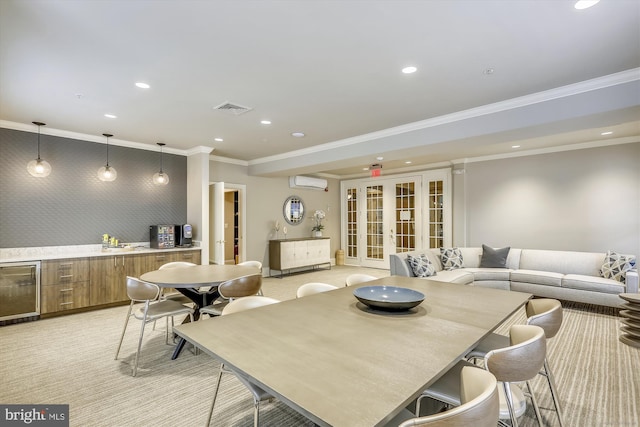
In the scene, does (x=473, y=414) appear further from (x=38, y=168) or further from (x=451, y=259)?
(x=38, y=168)

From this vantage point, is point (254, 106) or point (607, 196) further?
point (607, 196)

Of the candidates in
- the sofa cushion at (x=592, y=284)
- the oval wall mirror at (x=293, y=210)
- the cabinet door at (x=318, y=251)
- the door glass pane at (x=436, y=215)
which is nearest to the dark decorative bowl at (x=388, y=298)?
the sofa cushion at (x=592, y=284)

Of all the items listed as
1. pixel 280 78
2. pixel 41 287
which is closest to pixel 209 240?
pixel 41 287

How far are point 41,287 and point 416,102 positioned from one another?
5343 mm

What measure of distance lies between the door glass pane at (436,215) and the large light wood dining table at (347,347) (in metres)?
5.33

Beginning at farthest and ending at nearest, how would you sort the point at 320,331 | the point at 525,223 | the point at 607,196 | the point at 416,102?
1. the point at 525,223
2. the point at 607,196
3. the point at 416,102
4. the point at 320,331

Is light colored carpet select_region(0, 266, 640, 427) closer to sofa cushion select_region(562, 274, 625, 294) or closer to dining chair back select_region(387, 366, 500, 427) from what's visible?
sofa cushion select_region(562, 274, 625, 294)

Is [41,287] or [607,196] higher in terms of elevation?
[607,196]

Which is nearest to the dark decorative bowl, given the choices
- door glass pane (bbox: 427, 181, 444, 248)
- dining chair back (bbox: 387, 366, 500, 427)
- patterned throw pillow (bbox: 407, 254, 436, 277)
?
dining chair back (bbox: 387, 366, 500, 427)

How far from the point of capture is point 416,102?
351 centimetres

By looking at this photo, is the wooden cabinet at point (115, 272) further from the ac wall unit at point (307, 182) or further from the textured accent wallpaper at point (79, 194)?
the ac wall unit at point (307, 182)

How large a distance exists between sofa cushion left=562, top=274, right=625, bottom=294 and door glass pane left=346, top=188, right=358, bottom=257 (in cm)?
509

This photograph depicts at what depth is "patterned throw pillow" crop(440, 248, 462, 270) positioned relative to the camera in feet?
18.0

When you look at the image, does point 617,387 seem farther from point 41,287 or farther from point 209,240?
point 41,287
